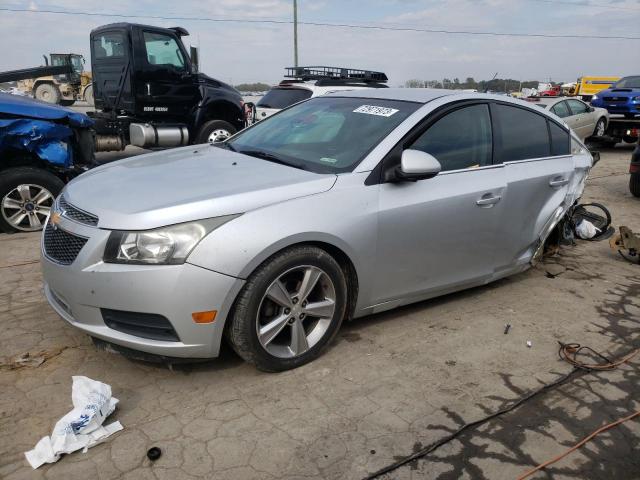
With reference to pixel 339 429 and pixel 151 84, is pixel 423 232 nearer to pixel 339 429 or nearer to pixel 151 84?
pixel 339 429

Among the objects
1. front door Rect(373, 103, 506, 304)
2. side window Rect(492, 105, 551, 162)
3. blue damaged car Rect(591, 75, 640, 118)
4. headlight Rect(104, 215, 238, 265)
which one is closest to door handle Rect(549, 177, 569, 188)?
side window Rect(492, 105, 551, 162)

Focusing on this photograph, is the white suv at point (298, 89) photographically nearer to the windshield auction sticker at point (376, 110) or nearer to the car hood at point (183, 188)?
the windshield auction sticker at point (376, 110)

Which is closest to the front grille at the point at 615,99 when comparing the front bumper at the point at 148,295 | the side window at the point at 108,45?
the side window at the point at 108,45

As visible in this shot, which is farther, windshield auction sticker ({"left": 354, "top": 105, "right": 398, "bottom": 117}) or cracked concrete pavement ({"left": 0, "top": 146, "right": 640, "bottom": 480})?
Result: windshield auction sticker ({"left": 354, "top": 105, "right": 398, "bottom": 117})

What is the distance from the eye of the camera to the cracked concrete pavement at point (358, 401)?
246 centimetres

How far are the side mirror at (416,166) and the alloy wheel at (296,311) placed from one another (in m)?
0.81

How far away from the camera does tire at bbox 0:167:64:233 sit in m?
5.66

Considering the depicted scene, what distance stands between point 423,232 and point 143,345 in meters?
1.84

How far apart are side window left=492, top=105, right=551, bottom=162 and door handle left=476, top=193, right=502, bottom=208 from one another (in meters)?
0.33

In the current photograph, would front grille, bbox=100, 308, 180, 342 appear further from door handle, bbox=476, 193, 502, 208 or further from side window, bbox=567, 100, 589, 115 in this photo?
side window, bbox=567, 100, 589, 115

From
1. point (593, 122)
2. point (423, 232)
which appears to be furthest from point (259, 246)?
point (593, 122)

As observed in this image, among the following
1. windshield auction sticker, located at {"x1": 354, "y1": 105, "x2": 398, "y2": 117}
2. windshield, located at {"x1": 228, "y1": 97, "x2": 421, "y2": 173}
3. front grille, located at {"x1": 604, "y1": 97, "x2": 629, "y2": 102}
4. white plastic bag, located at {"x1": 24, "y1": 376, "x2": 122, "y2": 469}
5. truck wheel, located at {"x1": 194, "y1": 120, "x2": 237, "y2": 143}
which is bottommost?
white plastic bag, located at {"x1": 24, "y1": 376, "x2": 122, "y2": 469}

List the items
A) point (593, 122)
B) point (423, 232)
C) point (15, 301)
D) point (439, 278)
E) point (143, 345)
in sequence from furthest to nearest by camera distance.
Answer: point (593, 122) → point (15, 301) → point (439, 278) → point (423, 232) → point (143, 345)

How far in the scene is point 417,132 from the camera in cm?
358
